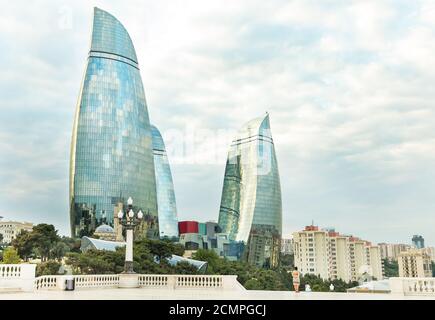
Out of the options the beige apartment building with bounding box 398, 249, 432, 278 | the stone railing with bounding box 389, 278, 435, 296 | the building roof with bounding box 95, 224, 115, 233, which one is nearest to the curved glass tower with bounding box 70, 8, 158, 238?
the building roof with bounding box 95, 224, 115, 233

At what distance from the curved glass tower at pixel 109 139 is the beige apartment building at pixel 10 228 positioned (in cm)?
413

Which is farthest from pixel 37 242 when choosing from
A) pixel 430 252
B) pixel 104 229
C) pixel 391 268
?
pixel 391 268

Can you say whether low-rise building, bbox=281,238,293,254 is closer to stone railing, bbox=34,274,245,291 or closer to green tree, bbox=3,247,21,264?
green tree, bbox=3,247,21,264

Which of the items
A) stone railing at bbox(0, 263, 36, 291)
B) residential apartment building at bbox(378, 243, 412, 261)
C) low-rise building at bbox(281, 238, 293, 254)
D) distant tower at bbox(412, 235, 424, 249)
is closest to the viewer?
stone railing at bbox(0, 263, 36, 291)

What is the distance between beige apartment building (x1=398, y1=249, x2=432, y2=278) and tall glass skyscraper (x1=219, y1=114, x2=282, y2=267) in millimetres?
12673

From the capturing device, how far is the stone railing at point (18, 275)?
704 centimetres

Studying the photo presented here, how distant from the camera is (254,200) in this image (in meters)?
40.6

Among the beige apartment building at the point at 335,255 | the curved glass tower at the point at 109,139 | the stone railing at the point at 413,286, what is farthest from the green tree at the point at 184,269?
the beige apartment building at the point at 335,255

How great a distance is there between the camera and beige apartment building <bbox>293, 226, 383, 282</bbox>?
37344 millimetres

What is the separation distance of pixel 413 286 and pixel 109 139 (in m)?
A: 25.6
